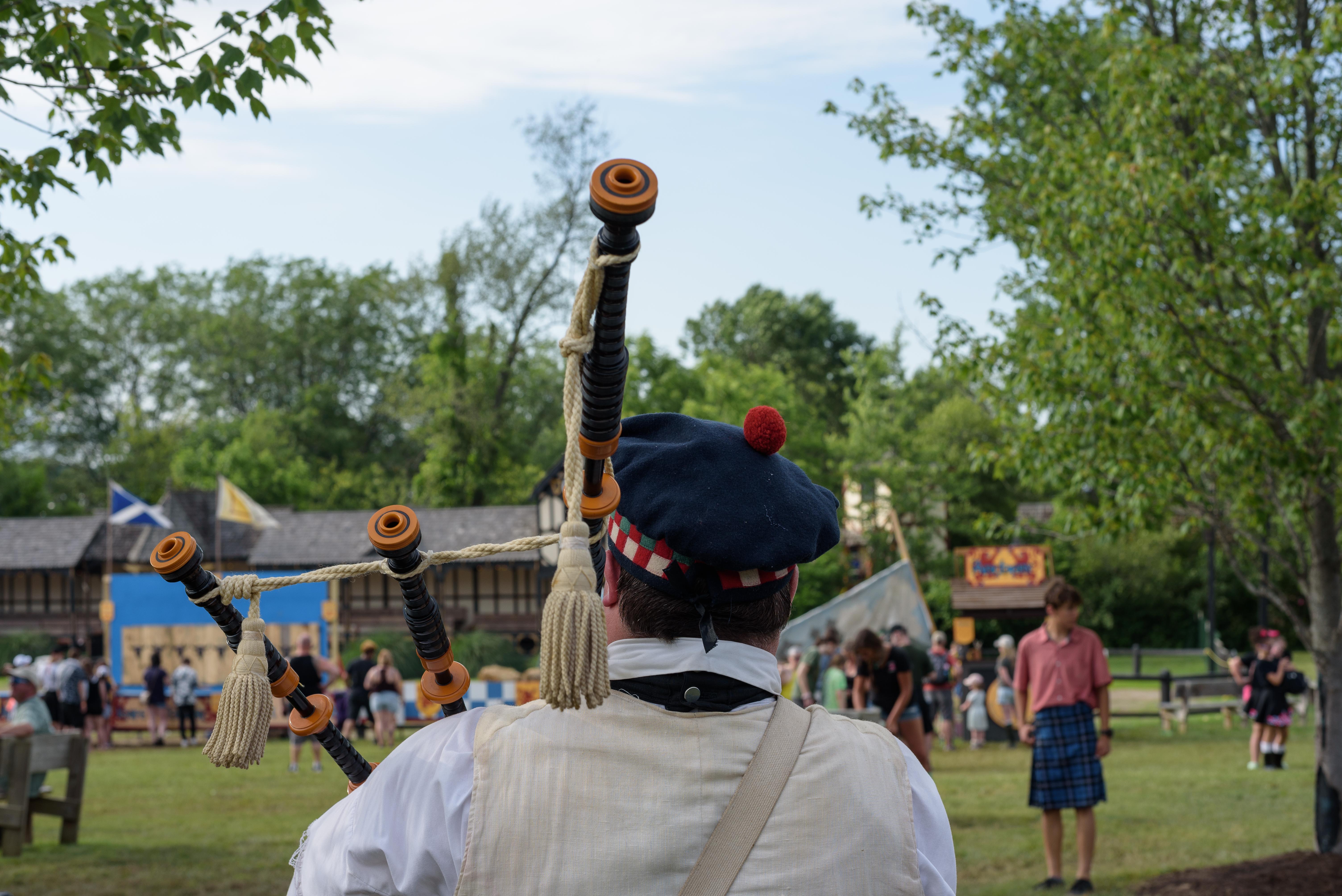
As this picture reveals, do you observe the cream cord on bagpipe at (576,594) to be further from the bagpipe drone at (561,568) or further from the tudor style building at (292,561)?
the tudor style building at (292,561)

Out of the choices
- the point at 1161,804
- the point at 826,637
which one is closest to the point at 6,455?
the point at 826,637

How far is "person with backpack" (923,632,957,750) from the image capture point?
55.0ft

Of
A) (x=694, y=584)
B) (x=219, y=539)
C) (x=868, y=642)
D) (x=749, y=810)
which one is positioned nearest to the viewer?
(x=749, y=810)

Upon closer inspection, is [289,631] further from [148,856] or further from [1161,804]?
[1161,804]

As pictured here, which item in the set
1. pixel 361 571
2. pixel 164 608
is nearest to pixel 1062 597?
pixel 361 571

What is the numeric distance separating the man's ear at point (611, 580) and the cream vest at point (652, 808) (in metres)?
0.18

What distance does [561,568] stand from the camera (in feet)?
5.41

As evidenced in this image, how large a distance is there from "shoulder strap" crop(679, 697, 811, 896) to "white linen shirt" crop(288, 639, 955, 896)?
→ 0.07 metres

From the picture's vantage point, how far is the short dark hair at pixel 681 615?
183 cm

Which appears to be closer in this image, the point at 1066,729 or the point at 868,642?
the point at 1066,729

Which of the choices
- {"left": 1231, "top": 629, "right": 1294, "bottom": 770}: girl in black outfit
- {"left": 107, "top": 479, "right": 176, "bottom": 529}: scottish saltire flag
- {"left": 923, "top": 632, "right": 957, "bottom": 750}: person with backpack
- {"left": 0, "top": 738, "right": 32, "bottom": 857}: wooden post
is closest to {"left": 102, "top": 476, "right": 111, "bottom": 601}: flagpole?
{"left": 107, "top": 479, "right": 176, "bottom": 529}: scottish saltire flag

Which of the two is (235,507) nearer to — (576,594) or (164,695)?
(164,695)

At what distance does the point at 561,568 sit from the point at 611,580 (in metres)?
0.28

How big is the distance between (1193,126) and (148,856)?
348 inches
